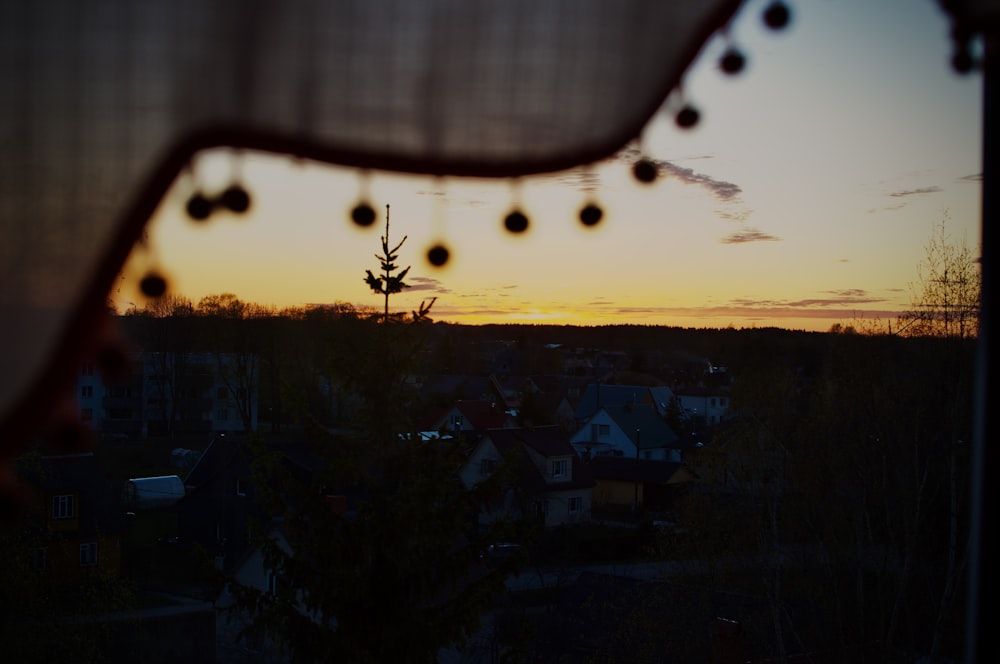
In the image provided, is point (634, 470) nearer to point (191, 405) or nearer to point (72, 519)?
point (191, 405)

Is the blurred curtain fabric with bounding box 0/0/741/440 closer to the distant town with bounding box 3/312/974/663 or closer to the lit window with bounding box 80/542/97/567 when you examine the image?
the distant town with bounding box 3/312/974/663

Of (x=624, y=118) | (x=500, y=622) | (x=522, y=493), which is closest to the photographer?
(x=624, y=118)

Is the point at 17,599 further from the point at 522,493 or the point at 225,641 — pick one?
the point at 522,493

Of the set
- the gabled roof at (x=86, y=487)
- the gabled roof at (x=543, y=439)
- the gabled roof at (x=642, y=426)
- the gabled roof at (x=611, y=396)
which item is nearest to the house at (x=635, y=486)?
the gabled roof at (x=543, y=439)

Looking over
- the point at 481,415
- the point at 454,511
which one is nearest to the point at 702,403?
the point at 481,415

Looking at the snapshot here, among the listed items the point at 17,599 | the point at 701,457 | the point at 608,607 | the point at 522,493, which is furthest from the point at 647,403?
the point at 17,599

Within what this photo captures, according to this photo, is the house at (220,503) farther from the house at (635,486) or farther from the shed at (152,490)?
the house at (635,486)
